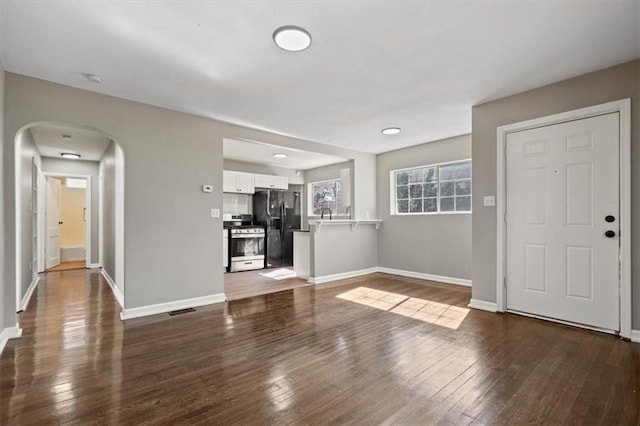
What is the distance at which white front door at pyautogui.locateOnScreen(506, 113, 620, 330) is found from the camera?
2.84 metres

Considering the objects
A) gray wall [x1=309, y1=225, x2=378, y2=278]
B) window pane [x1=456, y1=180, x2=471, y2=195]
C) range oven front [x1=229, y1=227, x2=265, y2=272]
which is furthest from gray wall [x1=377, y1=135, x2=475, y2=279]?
range oven front [x1=229, y1=227, x2=265, y2=272]

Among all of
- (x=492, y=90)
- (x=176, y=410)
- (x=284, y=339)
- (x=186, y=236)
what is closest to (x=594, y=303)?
(x=492, y=90)

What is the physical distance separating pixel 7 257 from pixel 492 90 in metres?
5.12

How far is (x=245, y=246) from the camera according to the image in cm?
656

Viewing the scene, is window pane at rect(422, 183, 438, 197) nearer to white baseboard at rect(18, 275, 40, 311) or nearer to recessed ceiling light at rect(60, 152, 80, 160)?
white baseboard at rect(18, 275, 40, 311)

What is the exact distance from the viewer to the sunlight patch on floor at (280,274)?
5784mm

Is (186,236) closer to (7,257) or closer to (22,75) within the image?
(7,257)

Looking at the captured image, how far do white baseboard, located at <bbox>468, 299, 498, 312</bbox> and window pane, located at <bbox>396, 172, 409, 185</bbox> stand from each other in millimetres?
2788

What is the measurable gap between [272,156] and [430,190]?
10.7ft

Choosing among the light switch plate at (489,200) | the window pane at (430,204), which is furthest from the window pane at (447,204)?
the light switch plate at (489,200)

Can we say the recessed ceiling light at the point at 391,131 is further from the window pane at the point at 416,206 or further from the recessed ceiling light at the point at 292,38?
the recessed ceiling light at the point at 292,38

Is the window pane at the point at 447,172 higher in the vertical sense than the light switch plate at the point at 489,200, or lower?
higher

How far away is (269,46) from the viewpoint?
2375 millimetres

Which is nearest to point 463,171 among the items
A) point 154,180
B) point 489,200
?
point 489,200
